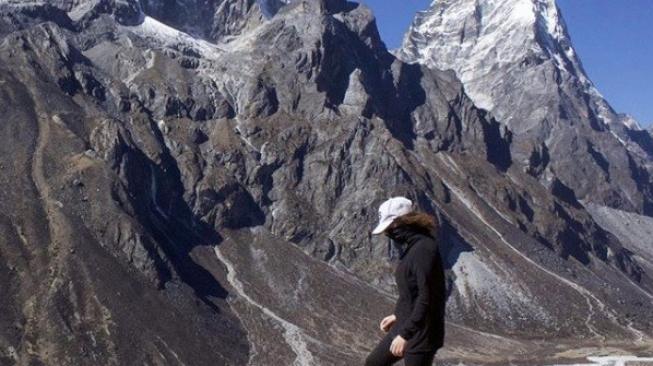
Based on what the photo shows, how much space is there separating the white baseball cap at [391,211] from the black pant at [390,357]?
170 cm

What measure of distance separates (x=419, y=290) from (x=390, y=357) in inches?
50.1

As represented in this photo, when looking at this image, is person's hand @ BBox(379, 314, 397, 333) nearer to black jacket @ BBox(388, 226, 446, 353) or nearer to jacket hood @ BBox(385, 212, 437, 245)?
black jacket @ BBox(388, 226, 446, 353)

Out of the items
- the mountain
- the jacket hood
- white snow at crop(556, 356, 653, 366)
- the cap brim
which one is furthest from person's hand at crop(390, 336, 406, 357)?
white snow at crop(556, 356, 653, 366)

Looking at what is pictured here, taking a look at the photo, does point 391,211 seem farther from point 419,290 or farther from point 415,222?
point 419,290

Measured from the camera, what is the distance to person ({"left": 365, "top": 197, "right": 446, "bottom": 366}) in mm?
13133

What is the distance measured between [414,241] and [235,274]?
129 meters

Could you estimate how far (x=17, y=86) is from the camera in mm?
146625

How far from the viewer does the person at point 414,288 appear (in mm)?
13133

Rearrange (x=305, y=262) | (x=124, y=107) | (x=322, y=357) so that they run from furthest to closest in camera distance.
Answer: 1. (x=124, y=107)
2. (x=305, y=262)
3. (x=322, y=357)

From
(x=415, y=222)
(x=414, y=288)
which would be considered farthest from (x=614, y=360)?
(x=415, y=222)

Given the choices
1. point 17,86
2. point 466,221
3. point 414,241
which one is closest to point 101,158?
point 17,86

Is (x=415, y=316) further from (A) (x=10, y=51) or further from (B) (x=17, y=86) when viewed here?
(A) (x=10, y=51)

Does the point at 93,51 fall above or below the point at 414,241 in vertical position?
above

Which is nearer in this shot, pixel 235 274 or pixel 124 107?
pixel 235 274
